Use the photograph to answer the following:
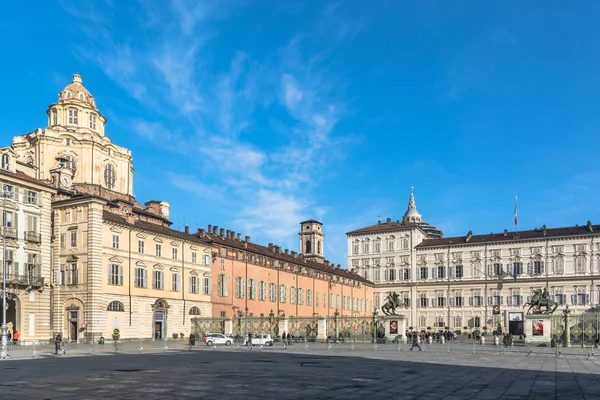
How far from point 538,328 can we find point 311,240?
73908 millimetres

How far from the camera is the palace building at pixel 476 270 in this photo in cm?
10169

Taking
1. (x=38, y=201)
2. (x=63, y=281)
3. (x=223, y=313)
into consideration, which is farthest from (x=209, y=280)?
(x=38, y=201)

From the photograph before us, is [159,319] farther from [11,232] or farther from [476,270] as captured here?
[476,270]

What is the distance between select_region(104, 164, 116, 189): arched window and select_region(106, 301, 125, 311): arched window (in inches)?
1085

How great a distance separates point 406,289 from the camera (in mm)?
116375

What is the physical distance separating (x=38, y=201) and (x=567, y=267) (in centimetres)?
8011

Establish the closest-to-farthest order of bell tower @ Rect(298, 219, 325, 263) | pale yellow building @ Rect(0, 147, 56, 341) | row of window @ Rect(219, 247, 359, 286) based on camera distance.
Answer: pale yellow building @ Rect(0, 147, 56, 341) < row of window @ Rect(219, 247, 359, 286) < bell tower @ Rect(298, 219, 325, 263)

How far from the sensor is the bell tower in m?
130

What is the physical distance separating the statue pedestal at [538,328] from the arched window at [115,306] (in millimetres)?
38250

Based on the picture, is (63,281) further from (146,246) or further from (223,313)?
(223,313)

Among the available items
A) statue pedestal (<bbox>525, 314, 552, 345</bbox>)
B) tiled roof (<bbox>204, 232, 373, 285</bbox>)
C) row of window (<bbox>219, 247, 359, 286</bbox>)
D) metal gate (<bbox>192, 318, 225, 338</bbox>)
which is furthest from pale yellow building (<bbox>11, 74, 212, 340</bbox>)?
statue pedestal (<bbox>525, 314, 552, 345</bbox>)

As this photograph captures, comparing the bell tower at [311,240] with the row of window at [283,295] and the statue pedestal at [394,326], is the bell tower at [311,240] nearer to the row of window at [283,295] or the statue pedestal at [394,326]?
the row of window at [283,295]

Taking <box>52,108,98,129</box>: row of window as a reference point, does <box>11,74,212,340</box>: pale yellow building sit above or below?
below

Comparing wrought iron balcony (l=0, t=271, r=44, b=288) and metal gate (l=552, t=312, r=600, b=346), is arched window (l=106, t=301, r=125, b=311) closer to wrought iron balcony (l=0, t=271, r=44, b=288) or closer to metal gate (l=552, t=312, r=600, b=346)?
wrought iron balcony (l=0, t=271, r=44, b=288)
